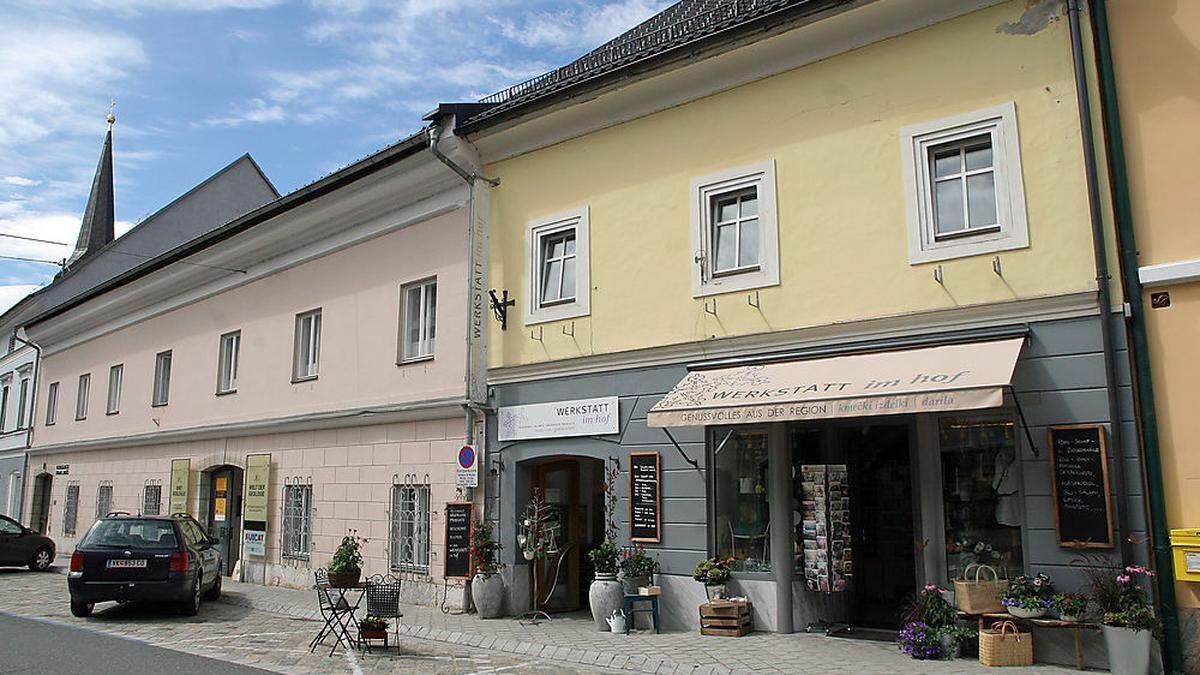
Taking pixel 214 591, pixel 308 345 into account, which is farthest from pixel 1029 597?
pixel 308 345

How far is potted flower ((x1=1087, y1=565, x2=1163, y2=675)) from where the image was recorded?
8.05 meters

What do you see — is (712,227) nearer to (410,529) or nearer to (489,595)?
(489,595)

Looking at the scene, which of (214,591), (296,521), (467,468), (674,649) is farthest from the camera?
(296,521)

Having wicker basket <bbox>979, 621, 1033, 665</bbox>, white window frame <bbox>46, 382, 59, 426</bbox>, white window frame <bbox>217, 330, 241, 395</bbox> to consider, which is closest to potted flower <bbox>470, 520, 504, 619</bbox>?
wicker basket <bbox>979, 621, 1033, 665</bbox>

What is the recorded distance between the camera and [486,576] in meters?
12.9

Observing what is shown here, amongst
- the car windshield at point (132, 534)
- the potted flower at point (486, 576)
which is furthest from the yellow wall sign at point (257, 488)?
the potted flower at point (486, 576)

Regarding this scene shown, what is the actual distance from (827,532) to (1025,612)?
7.76 feet

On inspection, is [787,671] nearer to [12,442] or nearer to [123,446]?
[123,446]

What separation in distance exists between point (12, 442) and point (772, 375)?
2924 cm

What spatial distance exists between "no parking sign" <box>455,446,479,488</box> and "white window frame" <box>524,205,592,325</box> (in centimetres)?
199

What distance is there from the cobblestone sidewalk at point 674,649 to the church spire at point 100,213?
3287 centimetres

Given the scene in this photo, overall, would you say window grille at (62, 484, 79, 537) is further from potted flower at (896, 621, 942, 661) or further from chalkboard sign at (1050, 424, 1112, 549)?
chalkboard sign at (1050, 424, 1112, 549)

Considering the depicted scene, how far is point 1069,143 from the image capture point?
923 centimetres

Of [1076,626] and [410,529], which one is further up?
[410,529]
